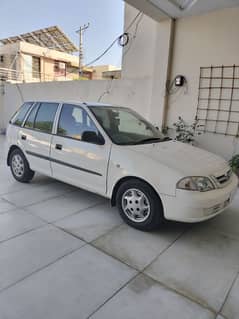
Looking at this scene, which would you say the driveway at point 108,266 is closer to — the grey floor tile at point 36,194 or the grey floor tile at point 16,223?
the grey floor tile at point 16,223

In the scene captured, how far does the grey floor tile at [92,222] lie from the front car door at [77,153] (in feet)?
1.07

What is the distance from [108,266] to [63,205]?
1442mm

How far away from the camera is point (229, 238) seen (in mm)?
2695

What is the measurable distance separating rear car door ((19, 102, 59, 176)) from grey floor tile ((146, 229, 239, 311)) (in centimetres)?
220

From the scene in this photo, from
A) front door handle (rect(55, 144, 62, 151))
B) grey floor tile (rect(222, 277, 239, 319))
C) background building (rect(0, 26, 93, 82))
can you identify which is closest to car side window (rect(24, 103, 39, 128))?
front door handle (rect(55, 144, 62, 151))

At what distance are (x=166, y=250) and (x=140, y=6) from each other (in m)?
4.64

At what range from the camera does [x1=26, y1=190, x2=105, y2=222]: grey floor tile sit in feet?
10.00

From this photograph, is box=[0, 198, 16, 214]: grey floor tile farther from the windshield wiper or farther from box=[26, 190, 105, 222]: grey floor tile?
the windshield wiper

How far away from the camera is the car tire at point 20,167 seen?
405 cm

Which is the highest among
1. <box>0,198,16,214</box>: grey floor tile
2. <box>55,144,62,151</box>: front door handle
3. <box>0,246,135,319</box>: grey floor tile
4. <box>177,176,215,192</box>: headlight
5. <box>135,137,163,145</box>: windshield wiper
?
<box>135,137,163,145</box>: windshield wiper

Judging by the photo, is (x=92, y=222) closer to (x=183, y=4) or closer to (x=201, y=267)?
(x=201, y=267)

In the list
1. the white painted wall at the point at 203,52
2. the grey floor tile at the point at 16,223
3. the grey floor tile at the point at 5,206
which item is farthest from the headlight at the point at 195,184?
the white painted wall at the point at 203,52

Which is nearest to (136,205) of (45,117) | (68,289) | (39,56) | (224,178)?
(224,178)

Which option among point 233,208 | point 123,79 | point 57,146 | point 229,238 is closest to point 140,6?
point 123,79
